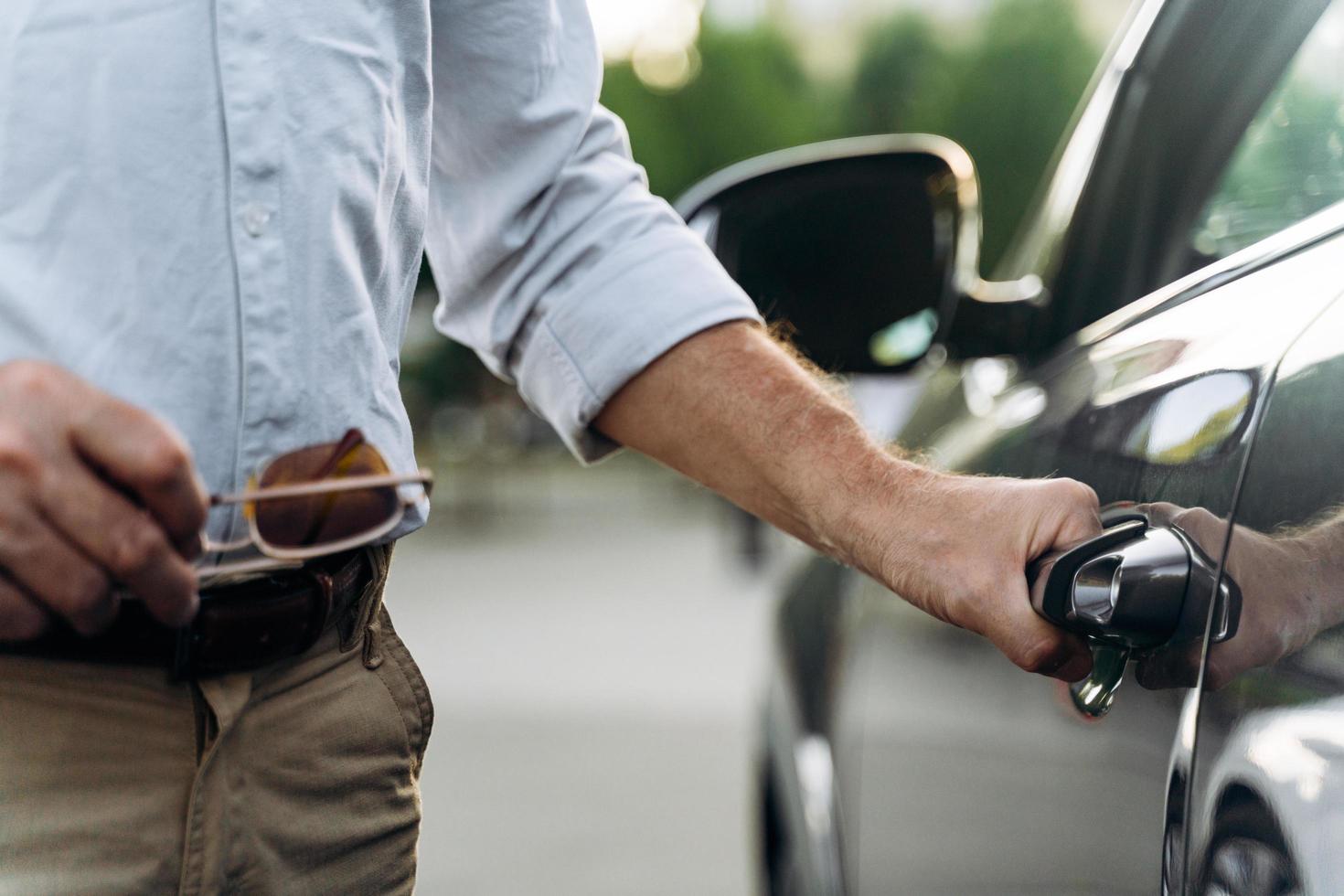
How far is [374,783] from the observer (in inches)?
52.9

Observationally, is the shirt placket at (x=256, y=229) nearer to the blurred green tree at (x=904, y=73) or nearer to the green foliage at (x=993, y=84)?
the green foliage at (x=993, y=84)

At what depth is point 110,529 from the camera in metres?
0.83

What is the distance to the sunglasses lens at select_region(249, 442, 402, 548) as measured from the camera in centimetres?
96

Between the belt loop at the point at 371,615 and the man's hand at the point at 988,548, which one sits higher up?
the man's hand at the point at 988,548

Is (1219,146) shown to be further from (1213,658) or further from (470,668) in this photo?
(470,668)

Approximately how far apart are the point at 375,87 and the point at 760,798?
2.03m

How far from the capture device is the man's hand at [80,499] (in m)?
0.83

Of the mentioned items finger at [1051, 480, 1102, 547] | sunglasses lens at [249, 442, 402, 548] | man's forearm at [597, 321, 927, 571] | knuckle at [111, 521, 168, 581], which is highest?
knuckle at [111, 521, 168, 581]

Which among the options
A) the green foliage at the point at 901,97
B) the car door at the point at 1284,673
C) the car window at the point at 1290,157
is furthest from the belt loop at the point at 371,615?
the green foliage at the point at 901,97

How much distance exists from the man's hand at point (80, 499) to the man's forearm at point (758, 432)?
69 cm

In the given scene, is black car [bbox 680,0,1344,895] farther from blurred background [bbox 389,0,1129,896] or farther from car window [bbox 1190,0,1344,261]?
blurred background [bbox 389,0,1129,896]

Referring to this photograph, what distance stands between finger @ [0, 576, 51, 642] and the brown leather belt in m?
0.22

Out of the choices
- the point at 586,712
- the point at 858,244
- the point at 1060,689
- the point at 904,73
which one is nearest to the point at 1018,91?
the point at 904,73

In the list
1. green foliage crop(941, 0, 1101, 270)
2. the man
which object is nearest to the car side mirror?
the man
